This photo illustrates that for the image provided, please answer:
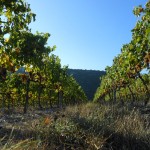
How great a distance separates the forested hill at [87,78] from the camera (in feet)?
399

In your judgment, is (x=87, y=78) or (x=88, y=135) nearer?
(x=88, y=135)

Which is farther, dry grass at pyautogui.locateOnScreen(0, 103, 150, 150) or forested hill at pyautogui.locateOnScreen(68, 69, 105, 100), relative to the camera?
forested hill at pyautogui.locateOnScreen(68, 69, 105, 100)

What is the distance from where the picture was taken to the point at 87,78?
12788 cm

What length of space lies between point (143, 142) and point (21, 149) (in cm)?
285

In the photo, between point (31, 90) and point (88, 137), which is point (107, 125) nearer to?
point (88, 137)

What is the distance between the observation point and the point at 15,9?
10844 mm

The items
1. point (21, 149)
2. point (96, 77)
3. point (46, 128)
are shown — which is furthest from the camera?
point (96, 77)

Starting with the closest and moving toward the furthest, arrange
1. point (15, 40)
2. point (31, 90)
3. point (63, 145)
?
point (63, 145) → point (15, 40) → point (31, 90)

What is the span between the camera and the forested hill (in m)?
122

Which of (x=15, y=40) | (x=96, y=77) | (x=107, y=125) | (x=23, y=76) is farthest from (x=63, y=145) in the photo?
(x=96, y=77)

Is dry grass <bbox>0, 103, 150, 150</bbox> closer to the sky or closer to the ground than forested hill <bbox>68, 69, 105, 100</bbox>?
closer to the ground

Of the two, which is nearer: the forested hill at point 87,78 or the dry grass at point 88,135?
the dry grass at point 88,135

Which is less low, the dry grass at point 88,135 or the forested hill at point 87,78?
the forested hill at point 87,78

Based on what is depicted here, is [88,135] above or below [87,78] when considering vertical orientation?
below
